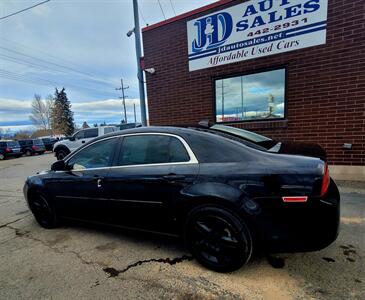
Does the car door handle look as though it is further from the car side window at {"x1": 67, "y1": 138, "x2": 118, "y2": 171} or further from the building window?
the building window

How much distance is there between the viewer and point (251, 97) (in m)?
6.90

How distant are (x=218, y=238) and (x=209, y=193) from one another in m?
0.50

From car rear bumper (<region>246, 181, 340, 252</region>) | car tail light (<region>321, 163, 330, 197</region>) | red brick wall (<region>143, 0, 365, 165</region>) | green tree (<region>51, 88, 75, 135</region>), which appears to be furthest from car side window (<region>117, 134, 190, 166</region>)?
green tree (<region>51, 88, 75, 135</region>)

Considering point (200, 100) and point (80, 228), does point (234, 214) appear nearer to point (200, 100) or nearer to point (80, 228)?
point (80, 228)

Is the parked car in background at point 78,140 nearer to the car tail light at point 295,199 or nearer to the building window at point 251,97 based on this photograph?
the building window at point 251,97

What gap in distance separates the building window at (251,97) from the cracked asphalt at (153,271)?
3.72 metres

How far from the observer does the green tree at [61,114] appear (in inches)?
2127

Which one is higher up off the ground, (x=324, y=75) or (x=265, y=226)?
Answer: (x=324, y=75)

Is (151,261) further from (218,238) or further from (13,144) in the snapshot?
(13,144)

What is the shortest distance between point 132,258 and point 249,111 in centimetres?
538

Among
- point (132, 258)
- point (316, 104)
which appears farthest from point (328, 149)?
point (132, 258)

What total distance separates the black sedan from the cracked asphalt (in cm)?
28

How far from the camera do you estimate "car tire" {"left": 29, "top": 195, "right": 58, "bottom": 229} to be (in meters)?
3.89

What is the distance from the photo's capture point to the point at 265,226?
232cm
